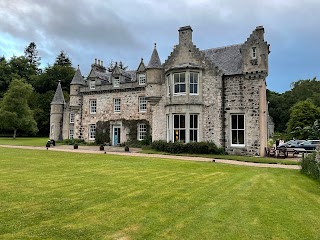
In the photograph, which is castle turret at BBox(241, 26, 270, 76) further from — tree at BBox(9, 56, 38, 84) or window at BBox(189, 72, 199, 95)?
tree at BBox(9, 56, 38, 84)

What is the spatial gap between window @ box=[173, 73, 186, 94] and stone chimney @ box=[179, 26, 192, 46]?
3.39 meters

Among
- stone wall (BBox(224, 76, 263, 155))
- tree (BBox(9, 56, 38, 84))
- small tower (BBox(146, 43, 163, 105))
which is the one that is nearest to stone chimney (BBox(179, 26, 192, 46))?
small tower (BBox(146, 43, 163, 105))

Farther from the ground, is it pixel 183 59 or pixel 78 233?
pixel 183 59

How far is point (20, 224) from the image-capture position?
6.05m

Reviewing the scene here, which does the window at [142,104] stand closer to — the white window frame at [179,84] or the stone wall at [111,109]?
the stone wall at [111,109]

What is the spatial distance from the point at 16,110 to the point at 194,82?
129ft

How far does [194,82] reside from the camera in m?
27.0

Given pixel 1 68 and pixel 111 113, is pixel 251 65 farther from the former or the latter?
pixel 1 68

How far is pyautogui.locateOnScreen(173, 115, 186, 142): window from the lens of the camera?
88.0 feet

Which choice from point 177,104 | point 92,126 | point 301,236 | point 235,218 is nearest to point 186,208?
point 235,218

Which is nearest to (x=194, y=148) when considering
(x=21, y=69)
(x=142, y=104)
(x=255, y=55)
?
(x=255, y=55)

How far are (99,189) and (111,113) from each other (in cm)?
2673

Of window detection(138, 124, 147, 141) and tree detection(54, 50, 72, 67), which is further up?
tree detection(54, 50, 72, 67)

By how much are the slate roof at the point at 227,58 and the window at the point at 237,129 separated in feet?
13.8
